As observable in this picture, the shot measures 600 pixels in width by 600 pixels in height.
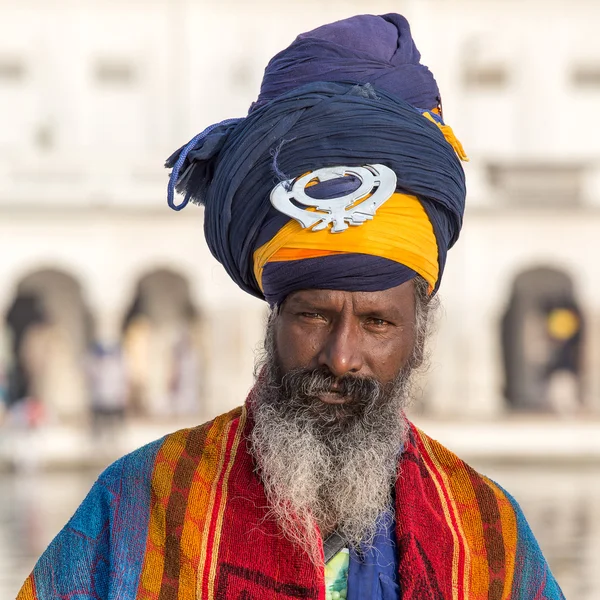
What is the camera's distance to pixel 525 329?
20156mm

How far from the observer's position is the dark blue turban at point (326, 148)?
222cm

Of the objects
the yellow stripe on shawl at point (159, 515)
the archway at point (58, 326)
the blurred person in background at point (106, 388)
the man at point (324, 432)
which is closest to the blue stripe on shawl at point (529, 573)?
the man at point (324, 432)

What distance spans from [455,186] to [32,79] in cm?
1746

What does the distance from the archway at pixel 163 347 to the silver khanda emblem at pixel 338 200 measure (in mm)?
15868

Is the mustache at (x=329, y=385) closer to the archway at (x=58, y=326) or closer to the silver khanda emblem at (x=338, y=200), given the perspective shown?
the silver khanda emblem at (x=338, y=200)

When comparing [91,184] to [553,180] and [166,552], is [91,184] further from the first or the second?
[166,552]

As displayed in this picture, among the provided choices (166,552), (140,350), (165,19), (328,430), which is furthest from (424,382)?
(165,19)

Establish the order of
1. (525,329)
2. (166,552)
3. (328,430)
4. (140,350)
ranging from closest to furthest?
(166,552) < (328,430) < (140,350) < (525,329)

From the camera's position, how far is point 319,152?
2.23 metres

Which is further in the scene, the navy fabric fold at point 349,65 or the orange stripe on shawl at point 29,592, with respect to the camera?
the navy fabric fold at point 349,65

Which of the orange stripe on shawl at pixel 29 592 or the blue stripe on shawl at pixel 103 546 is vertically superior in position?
the blue stripe on shawl at pixel 103 546

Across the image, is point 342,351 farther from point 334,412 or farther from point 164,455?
point 164,455

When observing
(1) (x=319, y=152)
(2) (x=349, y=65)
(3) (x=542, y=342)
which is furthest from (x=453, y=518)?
(3) (x=542, y=342)

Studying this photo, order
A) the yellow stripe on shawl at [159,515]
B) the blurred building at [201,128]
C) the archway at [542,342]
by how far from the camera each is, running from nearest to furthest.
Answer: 1. the yellow stripe on shawl at [159,515]
2. the blurred building at [201,128]
3. the archway at [542,342]
